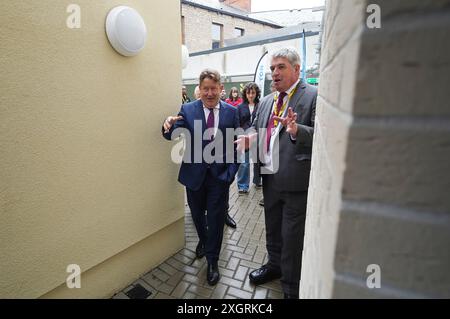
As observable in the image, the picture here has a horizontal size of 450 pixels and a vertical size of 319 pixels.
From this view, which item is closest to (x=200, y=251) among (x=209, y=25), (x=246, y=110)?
(x=246, y=110)

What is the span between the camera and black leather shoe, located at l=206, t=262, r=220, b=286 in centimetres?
259

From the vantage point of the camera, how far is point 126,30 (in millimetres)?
2037

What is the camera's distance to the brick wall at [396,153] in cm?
34

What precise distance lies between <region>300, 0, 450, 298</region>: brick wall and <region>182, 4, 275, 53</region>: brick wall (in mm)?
20847

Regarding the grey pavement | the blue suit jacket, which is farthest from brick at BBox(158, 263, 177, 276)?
the blue suit jacket

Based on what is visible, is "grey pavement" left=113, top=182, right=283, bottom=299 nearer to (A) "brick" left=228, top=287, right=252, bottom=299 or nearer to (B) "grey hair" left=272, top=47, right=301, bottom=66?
(A) "brick" left=228, top=287, right=252, bottom=299

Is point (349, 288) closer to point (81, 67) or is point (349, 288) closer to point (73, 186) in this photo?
point (73, 186)

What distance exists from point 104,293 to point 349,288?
253 cm

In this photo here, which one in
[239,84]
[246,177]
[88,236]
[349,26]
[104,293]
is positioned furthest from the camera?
[239,84]

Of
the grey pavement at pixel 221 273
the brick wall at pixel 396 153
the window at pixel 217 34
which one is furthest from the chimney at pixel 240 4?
the brick wall at pixel 396 153

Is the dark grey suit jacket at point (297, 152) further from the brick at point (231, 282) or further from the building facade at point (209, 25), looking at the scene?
the building facade at point (209, 25)

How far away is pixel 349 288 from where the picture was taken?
1.54 ft

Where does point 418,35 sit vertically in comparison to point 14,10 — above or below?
below
